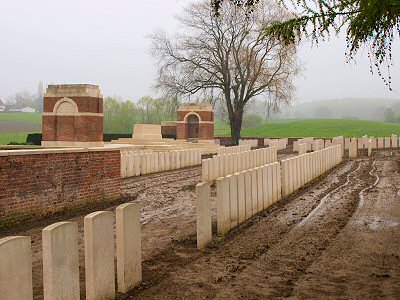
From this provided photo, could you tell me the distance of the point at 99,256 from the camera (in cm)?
417

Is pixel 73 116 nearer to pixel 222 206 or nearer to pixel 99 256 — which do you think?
pixel 222 206

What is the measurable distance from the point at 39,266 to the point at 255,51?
3005 cm

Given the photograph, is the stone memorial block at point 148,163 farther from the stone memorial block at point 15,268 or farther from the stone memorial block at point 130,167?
the stone memorial block at point 15,268

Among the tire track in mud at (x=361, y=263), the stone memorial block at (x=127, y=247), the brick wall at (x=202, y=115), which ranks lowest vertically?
the tire track in mud at (x=361, y=263)

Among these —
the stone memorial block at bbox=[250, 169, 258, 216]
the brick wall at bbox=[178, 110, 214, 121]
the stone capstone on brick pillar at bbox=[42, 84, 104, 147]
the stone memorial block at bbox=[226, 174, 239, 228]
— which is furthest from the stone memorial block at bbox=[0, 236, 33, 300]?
the brick wall at bbox=[178, 110, 214, 121]

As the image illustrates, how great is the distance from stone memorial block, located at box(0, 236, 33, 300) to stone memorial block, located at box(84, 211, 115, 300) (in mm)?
828

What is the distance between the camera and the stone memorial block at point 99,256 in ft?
13.4

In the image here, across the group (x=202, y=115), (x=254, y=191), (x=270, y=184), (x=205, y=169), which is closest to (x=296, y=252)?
(x=254, y=191)

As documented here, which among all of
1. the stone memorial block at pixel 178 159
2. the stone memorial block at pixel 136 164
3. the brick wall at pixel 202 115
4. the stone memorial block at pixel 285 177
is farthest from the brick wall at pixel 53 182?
the brick wall at pixel 202 115

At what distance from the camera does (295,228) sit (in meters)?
7.33

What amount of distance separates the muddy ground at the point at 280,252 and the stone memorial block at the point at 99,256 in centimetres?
33

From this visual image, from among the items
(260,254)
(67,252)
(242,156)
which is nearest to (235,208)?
(260,254)

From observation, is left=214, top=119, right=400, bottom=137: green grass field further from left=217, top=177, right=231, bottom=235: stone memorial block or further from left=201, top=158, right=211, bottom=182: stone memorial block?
left=217, top=177, right=231, bottom=235: stone memorial block

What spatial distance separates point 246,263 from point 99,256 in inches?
76.0
